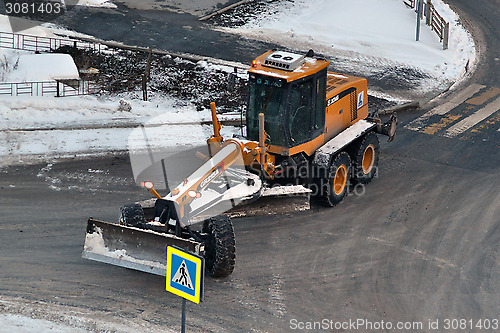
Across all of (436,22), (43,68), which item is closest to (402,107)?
(436,22)

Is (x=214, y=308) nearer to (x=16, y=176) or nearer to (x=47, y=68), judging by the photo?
(x=16, y=176)

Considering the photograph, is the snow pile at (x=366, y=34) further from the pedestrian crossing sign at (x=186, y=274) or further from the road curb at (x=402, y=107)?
the pedestrian crossing sign at (x=186, y=274)

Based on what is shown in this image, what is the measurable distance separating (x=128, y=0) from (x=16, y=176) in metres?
14.6

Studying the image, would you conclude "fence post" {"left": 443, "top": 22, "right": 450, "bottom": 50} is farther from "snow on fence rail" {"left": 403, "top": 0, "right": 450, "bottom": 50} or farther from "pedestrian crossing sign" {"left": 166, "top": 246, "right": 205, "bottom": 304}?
"pedestrian crossing sign" {"left": 166, "top": 246, "right": 205, "bottom": 304}

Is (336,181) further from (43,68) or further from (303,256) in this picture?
(43,68)

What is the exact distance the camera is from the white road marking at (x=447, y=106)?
2018 centimetres

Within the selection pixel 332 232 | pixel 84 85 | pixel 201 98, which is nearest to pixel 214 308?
pixel 332 232

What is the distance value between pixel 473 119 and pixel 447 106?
1.19 meters

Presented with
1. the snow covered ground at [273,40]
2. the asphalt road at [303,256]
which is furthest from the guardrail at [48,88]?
the asphalt road at [303,256]

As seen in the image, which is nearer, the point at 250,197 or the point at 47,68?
the point at 250,197

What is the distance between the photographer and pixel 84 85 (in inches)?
854

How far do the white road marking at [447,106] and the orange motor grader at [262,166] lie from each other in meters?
3.72

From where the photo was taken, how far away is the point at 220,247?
12.5 metres

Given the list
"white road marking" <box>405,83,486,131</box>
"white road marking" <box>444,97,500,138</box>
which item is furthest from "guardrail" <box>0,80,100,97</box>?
"white road marking" <box>444,97,500,138</box>
